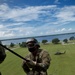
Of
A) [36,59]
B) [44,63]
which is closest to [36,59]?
[36,59]

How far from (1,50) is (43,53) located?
6.76ft

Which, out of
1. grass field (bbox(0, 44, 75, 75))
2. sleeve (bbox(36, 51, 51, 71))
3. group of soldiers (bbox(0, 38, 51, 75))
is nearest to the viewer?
group of soldiers (bbox(0, 38, 51, 75))

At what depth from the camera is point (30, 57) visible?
557 centimetres

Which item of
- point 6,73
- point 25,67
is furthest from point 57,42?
point 25,67

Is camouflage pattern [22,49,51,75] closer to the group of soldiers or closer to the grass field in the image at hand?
the group of soldiers

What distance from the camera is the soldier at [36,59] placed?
16.5 ft

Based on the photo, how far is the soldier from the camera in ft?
16.5

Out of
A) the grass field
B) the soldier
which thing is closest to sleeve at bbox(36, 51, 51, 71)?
the soldier

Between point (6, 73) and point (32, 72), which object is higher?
point (32, 72)

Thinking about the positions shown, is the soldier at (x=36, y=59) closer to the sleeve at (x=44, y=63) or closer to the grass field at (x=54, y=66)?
the sleeve at (x=44, y=63)

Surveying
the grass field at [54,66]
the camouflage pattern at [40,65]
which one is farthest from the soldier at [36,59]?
the grass field at [54,66]

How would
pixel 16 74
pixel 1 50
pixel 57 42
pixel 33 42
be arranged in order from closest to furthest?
pixel 1 50
pixel 33 42
pixel 16 74
pixel 57 42

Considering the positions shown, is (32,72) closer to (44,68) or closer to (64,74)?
(44,68)

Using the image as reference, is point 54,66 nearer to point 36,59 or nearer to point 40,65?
point 36,59
